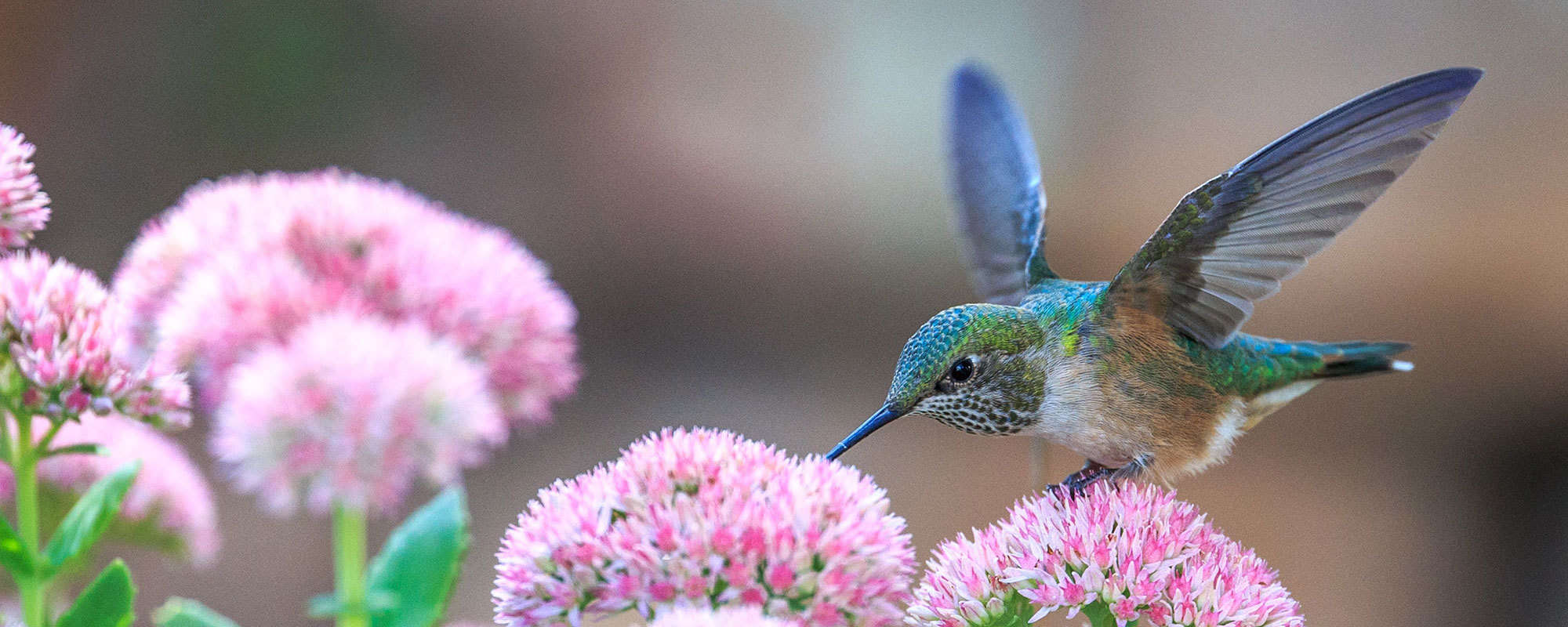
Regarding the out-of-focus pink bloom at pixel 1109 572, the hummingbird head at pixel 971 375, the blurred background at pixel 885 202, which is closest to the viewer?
the out-of-focus pink bloom at pixel 1109 572

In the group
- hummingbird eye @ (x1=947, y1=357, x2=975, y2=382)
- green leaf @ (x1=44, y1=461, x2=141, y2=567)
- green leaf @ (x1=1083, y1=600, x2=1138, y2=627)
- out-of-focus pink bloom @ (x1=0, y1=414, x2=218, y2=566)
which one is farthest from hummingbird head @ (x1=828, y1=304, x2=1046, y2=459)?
out-of-focus pink bloom @ (x1=0, y1=414, x2=218, y2=566)

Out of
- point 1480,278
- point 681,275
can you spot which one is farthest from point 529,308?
point 1480,278

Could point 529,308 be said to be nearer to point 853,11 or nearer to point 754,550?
point 754,550

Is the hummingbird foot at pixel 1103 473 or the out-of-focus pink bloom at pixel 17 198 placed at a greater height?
the out-of-focus pink bloom at pixel 17 198

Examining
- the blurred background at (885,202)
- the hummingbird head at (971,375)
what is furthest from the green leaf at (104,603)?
the blurred background at (885,202)

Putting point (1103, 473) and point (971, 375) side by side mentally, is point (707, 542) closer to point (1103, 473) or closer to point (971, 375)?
point (971, 375)

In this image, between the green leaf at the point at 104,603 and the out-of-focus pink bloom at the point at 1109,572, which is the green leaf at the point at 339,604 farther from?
the out-of-focus pink bloom at the point at 1109,572
